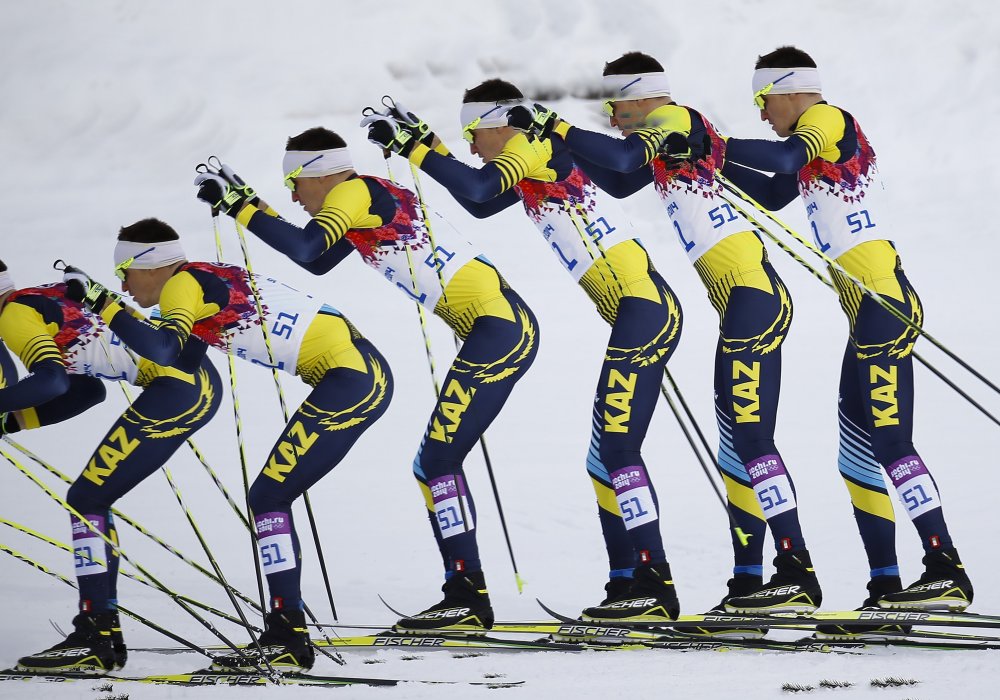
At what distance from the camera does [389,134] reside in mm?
5711

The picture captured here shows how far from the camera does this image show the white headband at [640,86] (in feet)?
20.2

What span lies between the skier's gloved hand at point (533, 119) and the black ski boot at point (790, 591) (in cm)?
218

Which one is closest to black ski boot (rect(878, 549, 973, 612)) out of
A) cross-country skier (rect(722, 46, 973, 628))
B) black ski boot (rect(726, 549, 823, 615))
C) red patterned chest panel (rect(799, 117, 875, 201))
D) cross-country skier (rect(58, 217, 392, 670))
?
cross-country skier (rect(722, 46, 973, 628))

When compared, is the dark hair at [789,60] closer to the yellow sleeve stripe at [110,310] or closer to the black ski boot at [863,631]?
the black ski boot at [863,631]

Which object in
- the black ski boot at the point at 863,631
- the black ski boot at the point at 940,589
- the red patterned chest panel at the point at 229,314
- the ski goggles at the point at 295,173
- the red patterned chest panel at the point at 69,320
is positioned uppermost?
the ski goggles at the point at 295,173

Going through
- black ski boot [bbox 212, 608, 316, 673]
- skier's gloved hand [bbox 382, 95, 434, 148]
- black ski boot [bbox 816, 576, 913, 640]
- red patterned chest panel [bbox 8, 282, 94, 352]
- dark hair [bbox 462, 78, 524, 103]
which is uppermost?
dark hair [bbox 462, 78, 524, 103]

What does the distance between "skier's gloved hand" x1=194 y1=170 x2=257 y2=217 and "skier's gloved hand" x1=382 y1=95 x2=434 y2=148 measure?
762 mm

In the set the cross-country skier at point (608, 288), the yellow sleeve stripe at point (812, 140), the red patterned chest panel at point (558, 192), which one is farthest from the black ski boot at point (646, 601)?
the yellow sleeve stripe at point (812, 140)

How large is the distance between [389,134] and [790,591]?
2.70 meters

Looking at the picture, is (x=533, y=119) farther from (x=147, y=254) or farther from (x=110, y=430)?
(x=110, y=430)

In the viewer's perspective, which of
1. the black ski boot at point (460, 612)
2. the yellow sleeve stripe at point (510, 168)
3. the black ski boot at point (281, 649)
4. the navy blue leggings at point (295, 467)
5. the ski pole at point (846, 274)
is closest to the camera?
the black ski boot at point (281, 649)

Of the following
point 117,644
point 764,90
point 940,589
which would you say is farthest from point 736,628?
point 117,644

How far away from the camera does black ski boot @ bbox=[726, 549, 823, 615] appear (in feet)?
18.7

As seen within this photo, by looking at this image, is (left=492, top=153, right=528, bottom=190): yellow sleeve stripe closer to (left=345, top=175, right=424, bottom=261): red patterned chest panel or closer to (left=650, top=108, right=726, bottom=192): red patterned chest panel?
(left=345, top=175, right=424, bottom=261): red patterned chest panel
